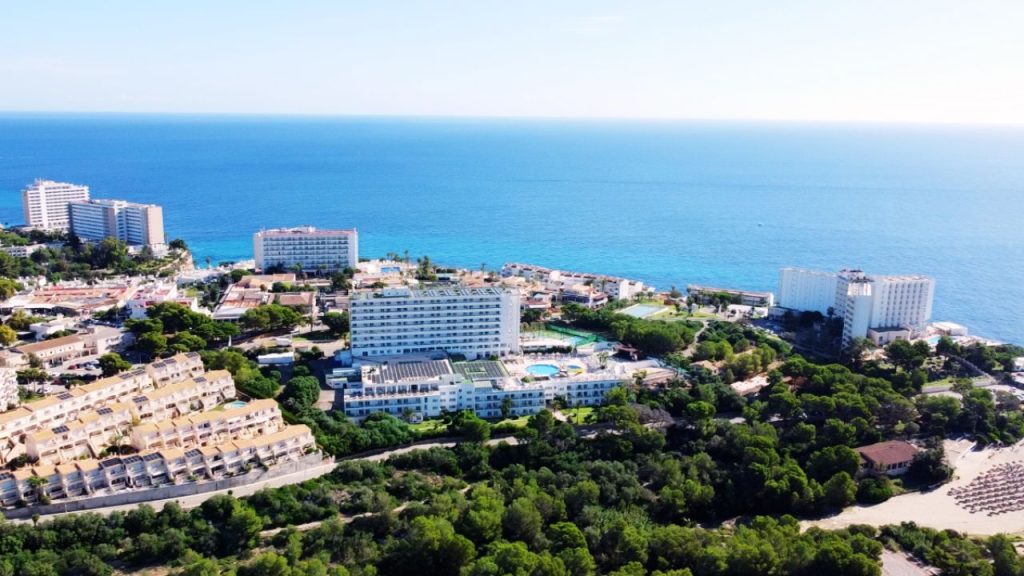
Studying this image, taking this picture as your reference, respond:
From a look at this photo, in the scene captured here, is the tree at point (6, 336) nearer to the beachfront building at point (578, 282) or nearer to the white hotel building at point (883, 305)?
the beachfront building at point (578, 282)

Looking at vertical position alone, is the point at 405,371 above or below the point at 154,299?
below

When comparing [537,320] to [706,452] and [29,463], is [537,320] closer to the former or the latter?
[706,452]

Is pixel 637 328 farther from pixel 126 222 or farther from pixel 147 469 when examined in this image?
pixel 126 222

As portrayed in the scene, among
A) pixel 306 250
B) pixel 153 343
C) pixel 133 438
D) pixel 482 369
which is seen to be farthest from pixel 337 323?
pixel 306 250

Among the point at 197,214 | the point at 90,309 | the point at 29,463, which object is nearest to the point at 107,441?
the point at 29,463

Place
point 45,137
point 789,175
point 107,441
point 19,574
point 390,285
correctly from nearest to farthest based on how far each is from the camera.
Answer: point 19,574, point 107,441, point 390,285, point 789,175, point 45,137

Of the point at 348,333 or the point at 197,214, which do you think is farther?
the point at 197,214
